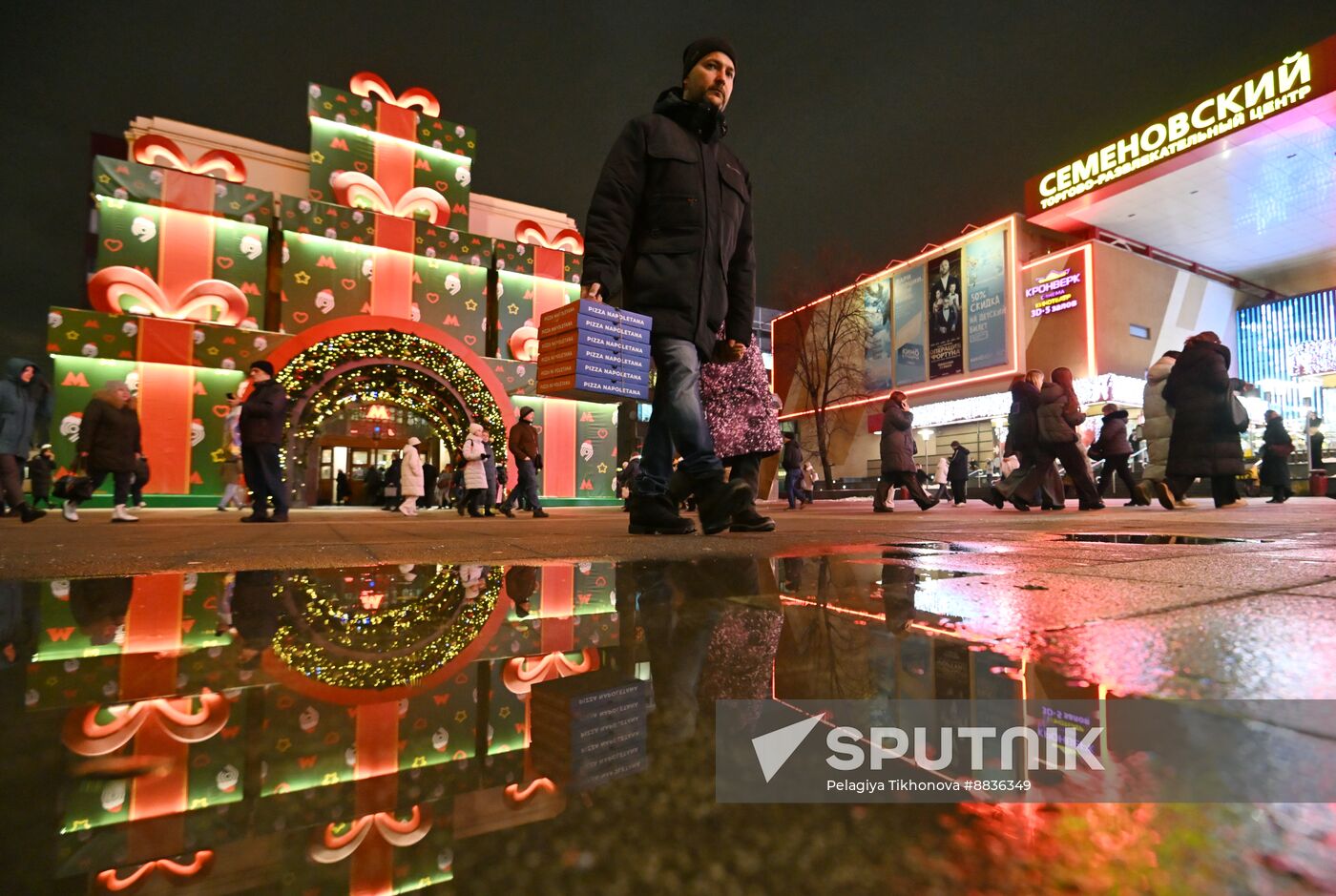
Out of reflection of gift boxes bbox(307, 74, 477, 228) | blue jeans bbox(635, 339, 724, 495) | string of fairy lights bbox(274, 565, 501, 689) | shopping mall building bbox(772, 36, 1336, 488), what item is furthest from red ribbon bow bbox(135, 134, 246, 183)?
string of fairy lights bbox(274, 565, 501, 689)

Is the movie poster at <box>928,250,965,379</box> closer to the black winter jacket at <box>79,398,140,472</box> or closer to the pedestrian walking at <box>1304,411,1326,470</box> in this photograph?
the pedestrian walking at <box>1304,411,1326,470</box>

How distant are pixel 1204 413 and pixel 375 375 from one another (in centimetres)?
1538

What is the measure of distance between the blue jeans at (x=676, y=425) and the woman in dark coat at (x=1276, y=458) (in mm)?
11333

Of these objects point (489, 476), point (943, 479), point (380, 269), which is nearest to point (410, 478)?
point (489, 476)

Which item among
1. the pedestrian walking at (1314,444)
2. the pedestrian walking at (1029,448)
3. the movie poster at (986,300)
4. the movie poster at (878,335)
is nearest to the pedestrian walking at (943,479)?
the movie poster at (986,300)

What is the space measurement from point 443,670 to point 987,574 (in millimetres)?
1141

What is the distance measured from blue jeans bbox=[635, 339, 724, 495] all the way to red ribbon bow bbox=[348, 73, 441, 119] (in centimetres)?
1708

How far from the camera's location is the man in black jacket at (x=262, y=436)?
6.00 metres

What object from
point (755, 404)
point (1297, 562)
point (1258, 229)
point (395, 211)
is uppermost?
point (1258, 229)

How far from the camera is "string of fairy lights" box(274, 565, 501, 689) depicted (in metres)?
0.67

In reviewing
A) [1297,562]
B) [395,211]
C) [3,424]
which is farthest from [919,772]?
[395,211]

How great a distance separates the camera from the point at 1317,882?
268mm

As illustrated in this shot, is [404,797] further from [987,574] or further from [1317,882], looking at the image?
[987,574]

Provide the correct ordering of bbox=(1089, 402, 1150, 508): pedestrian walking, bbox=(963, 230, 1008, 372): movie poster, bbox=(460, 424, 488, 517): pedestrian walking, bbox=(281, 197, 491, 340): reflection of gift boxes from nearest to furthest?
bbox=(1089, 402, 1150, 508): pedestrian walking → bbox=(460, 424, 488, 517): pedestrian walking → bbox=(281, 197, 491, 340): reflection of gift boxes → bbox=(963, 230, 1008, 372): movie poster
